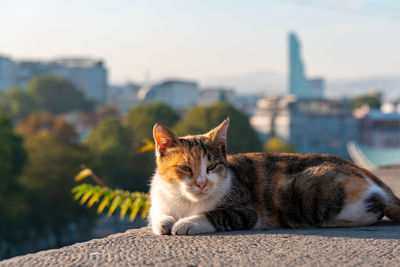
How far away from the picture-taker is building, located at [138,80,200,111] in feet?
396

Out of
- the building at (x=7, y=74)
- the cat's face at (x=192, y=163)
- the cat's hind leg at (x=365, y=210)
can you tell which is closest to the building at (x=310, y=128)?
the building at (x=7, y=74)

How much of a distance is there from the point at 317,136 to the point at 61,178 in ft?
192

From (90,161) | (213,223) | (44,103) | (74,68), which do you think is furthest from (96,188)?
(74,68)

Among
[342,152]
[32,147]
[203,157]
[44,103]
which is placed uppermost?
[203,157]

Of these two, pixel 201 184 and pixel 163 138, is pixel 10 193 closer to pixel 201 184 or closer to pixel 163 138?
pixel 163 138

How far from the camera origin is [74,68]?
488 feet

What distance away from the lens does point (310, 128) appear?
3516 inches

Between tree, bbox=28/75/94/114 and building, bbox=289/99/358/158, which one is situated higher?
tree, bbox=28/75/94/114

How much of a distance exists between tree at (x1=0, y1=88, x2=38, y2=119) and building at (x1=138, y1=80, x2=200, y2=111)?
30.2 metres

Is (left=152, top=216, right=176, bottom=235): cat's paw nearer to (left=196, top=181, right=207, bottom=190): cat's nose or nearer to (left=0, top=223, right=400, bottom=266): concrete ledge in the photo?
(left=0, top=223, right=400, bottom=266): concrete ledge

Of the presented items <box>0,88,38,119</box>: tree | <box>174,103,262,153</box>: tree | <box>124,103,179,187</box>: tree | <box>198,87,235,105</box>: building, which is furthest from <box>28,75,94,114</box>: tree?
<box>174,103,262,153</box>: tree

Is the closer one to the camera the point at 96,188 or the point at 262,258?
the point at 262,258

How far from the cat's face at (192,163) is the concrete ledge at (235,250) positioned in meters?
0.36

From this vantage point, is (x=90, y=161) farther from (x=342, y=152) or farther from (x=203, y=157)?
(x=342, y=152)
